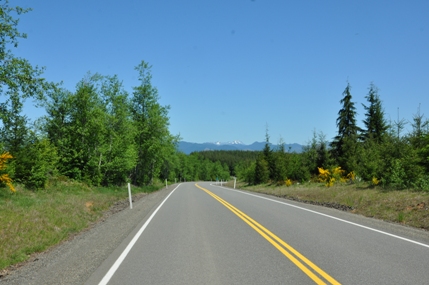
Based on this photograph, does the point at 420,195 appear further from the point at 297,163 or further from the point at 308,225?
the point at 297,163

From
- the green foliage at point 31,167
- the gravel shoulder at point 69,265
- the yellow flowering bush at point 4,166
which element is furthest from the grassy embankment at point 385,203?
the green foliage at point 31,167

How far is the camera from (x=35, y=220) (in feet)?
44.0

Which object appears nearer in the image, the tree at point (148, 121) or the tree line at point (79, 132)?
the tree line at point (79, 132)

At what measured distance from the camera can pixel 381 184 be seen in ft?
68.2

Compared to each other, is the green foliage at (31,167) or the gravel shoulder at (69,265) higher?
the green foliage at (31,167)

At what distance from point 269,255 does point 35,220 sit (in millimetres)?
9545

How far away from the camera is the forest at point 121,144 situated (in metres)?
18.0

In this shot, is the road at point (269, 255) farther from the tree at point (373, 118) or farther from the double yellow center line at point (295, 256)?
the tree at point (373, 118)

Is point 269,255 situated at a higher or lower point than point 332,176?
lower

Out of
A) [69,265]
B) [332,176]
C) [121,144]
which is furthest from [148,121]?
[69,265]

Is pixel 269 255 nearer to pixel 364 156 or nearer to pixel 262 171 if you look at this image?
pixel 364 156

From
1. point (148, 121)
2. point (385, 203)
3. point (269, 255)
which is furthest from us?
point (148, 121)

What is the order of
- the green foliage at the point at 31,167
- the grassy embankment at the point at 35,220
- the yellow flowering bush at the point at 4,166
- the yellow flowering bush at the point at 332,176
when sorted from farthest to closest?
the yellow flowering bush at the point at 332,176 < the green foliage at the point at 31,167 < the yellow flowering bush at the point at 4,166 < the grassy embankment at the point at 35,220

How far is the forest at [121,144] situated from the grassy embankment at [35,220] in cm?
146
